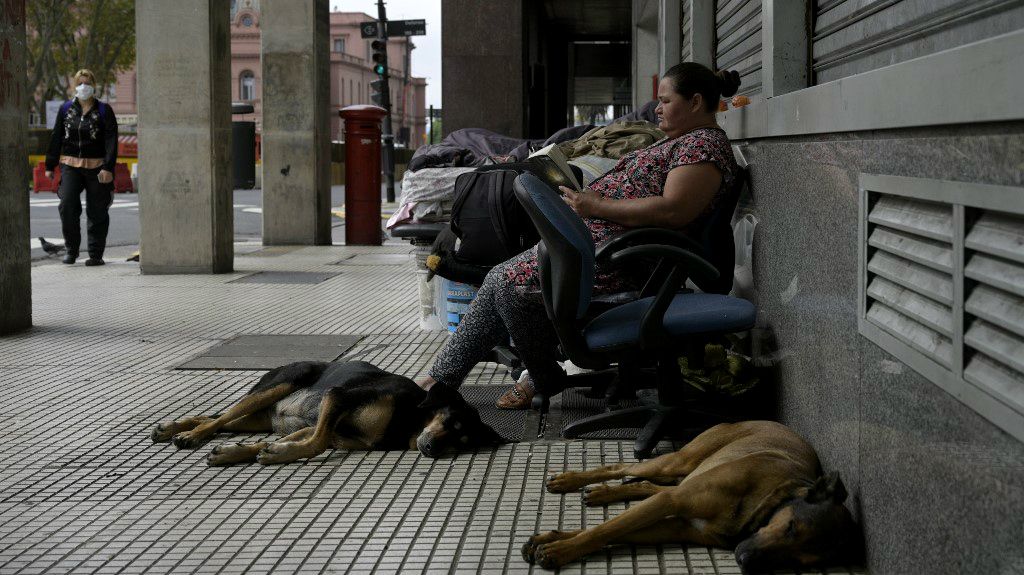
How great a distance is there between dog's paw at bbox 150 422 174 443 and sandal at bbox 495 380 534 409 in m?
1.62

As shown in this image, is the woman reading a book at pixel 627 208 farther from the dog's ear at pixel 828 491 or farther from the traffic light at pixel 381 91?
the traffic light at pixel 381 91

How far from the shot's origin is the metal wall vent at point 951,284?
2.40 metres

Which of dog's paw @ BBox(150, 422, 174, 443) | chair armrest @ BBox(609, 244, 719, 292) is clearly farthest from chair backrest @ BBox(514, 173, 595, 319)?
dog's paw @ BBox(150, 422, 174, 443)

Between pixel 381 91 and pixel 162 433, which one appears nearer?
pixel 162 433

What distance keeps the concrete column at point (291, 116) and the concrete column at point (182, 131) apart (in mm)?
4135

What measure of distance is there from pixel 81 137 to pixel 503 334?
340 inches

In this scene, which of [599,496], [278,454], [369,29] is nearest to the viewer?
[599,496]

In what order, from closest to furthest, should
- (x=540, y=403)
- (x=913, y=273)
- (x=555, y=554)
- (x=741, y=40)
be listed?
1. (x=913, y=273)
2. (x=555, y=554)
3. (x=540, y=403)
4. (x=741, y=40)

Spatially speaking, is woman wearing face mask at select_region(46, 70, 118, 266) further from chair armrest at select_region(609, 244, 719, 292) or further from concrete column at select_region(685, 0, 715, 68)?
chair armrest at select_region(609, 244, 719, 292)

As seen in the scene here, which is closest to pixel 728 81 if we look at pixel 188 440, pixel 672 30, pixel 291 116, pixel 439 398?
pixel 439 398

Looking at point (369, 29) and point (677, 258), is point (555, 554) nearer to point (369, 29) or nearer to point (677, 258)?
point (677, 258)

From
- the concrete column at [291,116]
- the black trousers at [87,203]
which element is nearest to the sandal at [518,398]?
the black trousers at [87,203]

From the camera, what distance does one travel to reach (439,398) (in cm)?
493

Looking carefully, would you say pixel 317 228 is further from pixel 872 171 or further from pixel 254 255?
pixel 872 171
